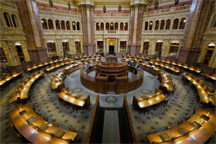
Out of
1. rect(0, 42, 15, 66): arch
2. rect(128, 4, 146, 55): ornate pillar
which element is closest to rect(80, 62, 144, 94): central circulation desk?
rect(0, 42, 15, 66): arch

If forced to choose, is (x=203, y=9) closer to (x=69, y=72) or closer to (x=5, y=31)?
(x=69, y=72)

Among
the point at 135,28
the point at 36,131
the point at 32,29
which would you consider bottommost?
the point at 36,131

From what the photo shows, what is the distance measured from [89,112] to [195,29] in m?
19.5

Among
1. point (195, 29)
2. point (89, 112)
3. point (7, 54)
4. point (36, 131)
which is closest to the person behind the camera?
point (36, 131)

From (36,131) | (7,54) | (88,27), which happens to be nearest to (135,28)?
(88,27)

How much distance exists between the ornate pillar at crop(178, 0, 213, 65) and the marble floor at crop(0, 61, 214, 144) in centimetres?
825

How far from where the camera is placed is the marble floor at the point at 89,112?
19.3 feet

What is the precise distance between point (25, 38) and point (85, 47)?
11.7 m

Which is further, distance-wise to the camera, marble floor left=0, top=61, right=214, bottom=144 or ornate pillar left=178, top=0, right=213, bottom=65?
ornate pillar left=178, top=0, right=213, bottom=65

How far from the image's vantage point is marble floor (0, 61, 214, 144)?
588 cm

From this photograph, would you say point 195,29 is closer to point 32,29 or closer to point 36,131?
point 36,131

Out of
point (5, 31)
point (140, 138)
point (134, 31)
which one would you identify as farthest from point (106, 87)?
point (134, 31)

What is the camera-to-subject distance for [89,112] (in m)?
7.41

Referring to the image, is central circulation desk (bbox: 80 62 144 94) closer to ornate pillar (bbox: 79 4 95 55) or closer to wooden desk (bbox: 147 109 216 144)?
wooden desk (bbox: 147 109 216 144)
